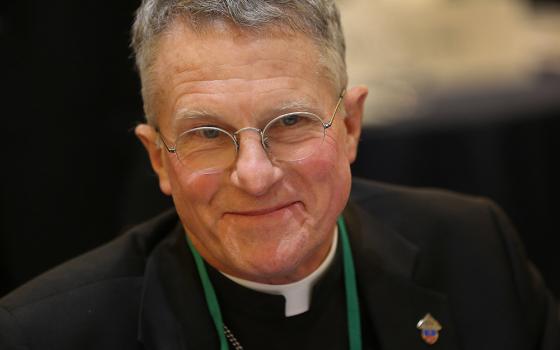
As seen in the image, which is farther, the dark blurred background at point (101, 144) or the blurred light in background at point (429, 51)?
the blurred light in background at point (429, 51)

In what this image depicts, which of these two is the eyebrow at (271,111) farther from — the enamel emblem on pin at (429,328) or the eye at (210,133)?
the enamel emblem on pin at (429,328)

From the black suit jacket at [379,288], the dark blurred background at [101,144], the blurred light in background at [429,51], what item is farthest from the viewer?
the blurred light in background at [429,51]

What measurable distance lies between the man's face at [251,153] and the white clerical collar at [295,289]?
179mm

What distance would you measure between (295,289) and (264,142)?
577mm

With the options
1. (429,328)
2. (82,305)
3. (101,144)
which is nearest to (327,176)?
(429,328)

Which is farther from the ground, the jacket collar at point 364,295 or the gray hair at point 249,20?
the gray hair at point 249,20

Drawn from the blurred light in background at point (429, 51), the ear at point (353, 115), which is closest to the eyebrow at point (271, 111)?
the ear at point (353, 115)

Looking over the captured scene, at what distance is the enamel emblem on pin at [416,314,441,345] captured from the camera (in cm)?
279

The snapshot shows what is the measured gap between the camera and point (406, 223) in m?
3.12

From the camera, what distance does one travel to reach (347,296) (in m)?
2.83

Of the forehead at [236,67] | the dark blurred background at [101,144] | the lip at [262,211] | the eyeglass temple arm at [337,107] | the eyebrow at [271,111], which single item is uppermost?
the forehead at [236,67]

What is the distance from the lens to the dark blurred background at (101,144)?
4.43m

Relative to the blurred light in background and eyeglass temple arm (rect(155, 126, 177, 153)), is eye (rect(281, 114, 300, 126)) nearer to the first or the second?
eyeglass temple arm (rect(155, 126, 177, 153))

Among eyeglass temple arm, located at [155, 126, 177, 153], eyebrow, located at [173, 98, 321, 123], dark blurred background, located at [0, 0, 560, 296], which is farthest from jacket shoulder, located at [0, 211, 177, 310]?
dark blurred background, located at [0, 0, 560, 296]
